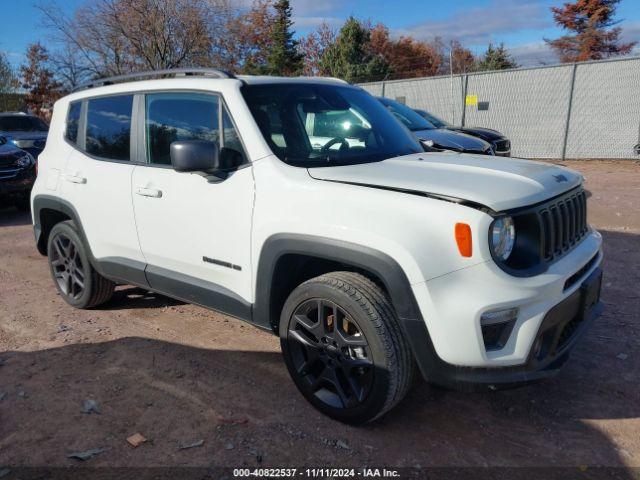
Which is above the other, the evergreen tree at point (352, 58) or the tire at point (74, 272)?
the evergreen tree at point (352, 58)

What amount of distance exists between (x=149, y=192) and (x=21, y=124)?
11.2 m

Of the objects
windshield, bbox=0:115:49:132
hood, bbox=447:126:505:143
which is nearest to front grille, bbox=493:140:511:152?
hood, bbox=447:126:505:143

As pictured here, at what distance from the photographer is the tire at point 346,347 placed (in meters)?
2.67

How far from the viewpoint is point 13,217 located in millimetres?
9742

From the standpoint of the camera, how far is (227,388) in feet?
11.1

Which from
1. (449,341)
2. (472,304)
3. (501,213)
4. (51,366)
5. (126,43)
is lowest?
(51,366)

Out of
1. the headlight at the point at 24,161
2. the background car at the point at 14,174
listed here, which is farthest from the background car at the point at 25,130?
the headlight at the point at 24,161

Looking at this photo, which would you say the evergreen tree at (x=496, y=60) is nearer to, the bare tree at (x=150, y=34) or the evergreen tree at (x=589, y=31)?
the evergreen tree at (x=589, y=31)

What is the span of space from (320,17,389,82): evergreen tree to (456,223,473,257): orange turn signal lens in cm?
3629

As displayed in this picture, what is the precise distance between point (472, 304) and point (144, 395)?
2.11 m

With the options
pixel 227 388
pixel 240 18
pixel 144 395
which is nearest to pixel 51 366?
pixel 144 395

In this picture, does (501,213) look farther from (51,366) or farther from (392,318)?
(51,366)

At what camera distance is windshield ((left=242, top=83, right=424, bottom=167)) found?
10.7 ft

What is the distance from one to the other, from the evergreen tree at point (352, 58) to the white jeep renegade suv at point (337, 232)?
3483 centimetres
